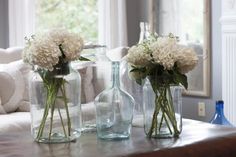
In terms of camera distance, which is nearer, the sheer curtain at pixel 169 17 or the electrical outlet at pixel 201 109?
the electrical outlet at pixel 201 109

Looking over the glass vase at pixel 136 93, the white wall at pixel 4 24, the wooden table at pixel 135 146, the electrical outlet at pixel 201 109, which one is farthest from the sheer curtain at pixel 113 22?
the wooden table at pixel 135 146

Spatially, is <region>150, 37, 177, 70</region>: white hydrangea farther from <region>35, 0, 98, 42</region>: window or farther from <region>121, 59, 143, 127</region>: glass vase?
<region>35, 0, 98, 42</region>: window

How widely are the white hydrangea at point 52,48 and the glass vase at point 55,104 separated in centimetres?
5

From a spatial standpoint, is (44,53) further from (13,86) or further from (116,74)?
(13,86)

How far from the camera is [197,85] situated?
159 inches

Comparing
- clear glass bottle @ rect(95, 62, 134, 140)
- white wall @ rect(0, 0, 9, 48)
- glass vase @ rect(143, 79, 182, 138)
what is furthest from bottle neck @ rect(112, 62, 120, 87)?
white wall @ rect(0, 0, 9, 48)

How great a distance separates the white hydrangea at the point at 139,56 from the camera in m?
1.58

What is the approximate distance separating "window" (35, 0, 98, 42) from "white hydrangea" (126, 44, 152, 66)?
9.65 feet

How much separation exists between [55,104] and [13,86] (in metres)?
1.84

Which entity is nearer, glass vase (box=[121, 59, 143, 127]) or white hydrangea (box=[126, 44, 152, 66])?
white hydrangea (box=[126, 44, 152, 66])

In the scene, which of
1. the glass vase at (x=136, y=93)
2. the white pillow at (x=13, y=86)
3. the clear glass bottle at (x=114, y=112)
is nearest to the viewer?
the clear glass bottle at (x=114, y=112)

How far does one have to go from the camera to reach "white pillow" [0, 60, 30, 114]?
325 cm

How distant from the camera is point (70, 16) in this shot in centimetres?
468

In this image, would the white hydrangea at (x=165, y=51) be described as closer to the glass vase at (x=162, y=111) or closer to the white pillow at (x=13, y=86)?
the glass vase at (x=162, y=111)
